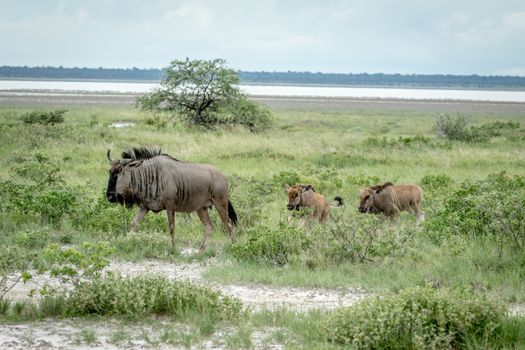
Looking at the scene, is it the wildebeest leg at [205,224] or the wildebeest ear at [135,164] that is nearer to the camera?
the wildebeest ear at [135,164]

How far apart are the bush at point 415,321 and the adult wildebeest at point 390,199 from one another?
6172mm

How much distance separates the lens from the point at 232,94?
110 feet

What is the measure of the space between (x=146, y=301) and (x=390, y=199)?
6775 millimetres

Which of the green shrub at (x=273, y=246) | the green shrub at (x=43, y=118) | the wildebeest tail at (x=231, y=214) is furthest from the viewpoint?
the green shrub at (x=43, y=118)

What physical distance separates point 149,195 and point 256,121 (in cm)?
2239

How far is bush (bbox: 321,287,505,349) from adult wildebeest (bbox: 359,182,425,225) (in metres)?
6.17

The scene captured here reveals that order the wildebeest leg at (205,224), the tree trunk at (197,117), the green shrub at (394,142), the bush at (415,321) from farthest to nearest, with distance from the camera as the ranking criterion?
the tree trunk at (197,117)
the green shrub at (394,142)
the wildebeest leg at (205,224)
the bush at (415,321)

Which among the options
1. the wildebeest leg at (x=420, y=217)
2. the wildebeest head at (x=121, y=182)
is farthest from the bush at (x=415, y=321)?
the wildebeest leg at (x=420, y=217)

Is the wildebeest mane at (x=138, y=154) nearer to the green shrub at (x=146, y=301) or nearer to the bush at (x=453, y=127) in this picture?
the green shrub at (x=146, y=301)

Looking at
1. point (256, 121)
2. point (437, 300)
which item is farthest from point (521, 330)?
point (256, 121)

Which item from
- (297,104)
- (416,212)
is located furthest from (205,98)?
(297,104)

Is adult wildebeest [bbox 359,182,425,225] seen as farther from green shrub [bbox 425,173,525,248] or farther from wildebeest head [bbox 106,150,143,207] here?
wildebeest head [bbox 106,150,143,207]

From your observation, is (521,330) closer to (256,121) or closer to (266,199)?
(266,199)

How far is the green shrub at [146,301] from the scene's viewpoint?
762cm
